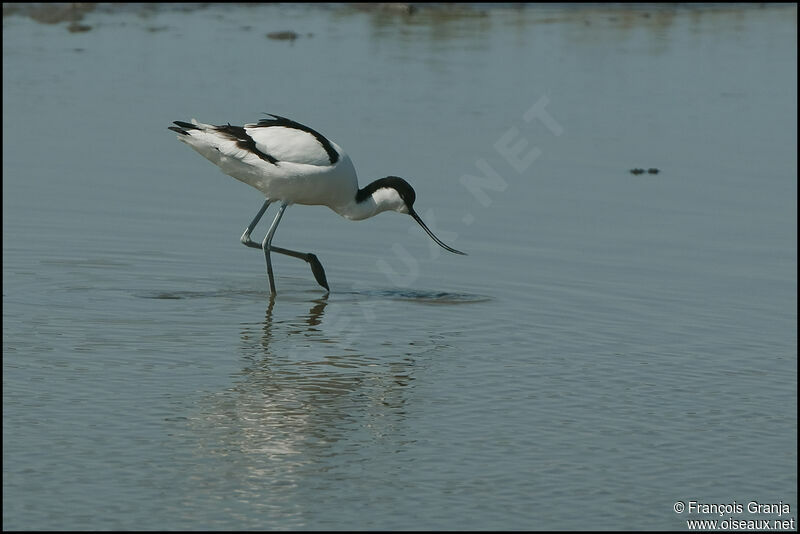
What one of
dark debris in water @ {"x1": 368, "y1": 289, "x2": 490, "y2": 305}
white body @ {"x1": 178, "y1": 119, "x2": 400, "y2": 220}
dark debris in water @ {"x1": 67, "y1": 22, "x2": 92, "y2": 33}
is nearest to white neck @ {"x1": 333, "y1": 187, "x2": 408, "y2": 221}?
white body @ {"x1": 178, "y1": 119, "x2": 400, "y2": 220}

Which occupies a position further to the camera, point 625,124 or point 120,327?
point 625,124

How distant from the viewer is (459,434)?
649cm

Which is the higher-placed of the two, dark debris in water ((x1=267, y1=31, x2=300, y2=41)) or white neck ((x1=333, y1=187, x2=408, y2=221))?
white neck ((x1=333, y1=187, x2=408, y2=221))

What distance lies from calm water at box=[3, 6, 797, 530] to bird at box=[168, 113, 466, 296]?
0.48 meters

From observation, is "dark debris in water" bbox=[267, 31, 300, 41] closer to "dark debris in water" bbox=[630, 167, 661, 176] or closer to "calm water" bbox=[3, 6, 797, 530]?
"calm water" bbox=[3, 6, 797, 530]

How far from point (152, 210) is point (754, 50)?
13.4 metres

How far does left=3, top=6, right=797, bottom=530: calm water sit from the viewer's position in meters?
5.84

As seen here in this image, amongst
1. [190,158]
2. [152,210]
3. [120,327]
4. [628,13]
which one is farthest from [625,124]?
[628,13]

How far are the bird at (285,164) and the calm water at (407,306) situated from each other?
1.59 ft

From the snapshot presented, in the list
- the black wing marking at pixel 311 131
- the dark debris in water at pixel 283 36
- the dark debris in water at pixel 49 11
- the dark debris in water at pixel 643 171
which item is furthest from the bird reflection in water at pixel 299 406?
the dark debris in water at pixel 49 11

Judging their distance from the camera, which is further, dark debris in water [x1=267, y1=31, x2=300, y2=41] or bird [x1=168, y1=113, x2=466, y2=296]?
dark debris in water [x1=267, y1=31, x2=300, y2=41]

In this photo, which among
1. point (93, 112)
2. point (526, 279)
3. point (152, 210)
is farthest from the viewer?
point (93, 112)

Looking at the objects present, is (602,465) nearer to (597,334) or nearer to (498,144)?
(597,334)

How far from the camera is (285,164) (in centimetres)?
955
